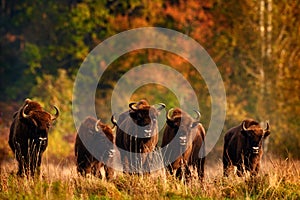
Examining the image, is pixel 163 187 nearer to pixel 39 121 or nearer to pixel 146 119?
pixel 146 119

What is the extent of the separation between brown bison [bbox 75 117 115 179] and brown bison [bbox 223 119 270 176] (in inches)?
119

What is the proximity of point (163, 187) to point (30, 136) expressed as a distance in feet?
14.7

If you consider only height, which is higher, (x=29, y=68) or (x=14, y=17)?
(x=14, y=17)

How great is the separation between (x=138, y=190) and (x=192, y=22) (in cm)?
2315

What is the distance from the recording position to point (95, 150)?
20.2m

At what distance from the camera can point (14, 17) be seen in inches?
1940

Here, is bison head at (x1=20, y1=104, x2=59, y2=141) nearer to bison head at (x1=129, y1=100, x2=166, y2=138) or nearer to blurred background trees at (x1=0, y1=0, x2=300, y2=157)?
bison head at (x1=129, y1=100, x2=166, y2=138)

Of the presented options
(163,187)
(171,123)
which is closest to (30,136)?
(171,123)

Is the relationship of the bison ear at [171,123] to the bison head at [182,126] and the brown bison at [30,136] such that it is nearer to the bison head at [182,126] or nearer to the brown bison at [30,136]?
the bison head at [182,126]

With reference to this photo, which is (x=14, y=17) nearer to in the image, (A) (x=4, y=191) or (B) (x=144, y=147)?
(B) (x=144, y=147)

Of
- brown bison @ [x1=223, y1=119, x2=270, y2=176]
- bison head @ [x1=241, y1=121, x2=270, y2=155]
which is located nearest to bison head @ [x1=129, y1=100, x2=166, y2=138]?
brown bison @ [x1=223, y1=119, x2=270, y2=176]

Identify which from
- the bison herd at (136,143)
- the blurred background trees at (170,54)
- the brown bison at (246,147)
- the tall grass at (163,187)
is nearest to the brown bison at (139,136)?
the bison herd at (136,143)

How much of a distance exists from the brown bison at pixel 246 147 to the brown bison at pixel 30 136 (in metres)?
4.38

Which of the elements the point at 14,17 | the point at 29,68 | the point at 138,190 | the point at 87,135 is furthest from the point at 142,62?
the point at 138,190
